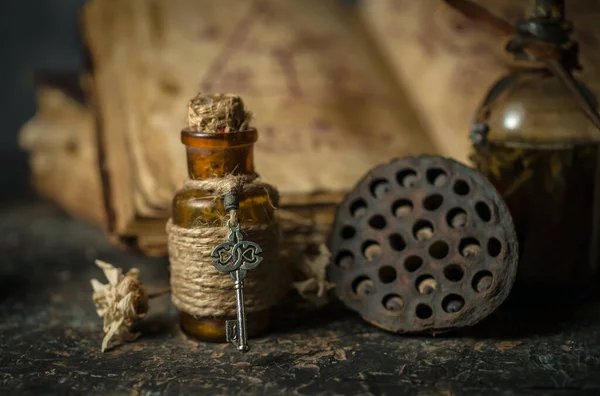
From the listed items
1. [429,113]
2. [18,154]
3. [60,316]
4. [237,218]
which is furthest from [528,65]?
[18,154]

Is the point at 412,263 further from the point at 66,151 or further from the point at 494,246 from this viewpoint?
the point at 66,151

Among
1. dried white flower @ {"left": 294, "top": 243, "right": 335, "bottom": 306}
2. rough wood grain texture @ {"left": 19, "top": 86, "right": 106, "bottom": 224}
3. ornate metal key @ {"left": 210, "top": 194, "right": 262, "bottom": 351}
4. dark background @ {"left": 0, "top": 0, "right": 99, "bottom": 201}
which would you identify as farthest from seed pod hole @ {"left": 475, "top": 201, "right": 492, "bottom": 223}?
dark background @ {"left": 0, "top": 0, "right": 99, "bottom": 201}

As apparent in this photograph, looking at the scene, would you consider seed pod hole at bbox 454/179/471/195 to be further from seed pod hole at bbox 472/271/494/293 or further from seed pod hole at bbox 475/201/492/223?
seed pod hole at bbox 472/271/494/293

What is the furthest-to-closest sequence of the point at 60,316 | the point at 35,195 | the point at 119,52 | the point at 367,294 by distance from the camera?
the point at 35,195 < the point at 119,52 < the point at 60,316 < the point at 367,294

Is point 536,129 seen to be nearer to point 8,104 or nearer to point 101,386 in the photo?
point 101,386

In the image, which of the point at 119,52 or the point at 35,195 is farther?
the point at 35,195

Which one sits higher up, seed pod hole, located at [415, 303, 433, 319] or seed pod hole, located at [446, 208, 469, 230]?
seed pod hole, located at [446, 208, 469, 230]

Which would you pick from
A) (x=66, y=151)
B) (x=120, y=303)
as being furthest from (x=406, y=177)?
(x=66, y=151)
